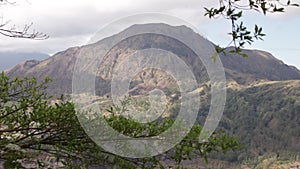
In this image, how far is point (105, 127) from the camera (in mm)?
8008

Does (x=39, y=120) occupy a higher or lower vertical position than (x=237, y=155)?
higher

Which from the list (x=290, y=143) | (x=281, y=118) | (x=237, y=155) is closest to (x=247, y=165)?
(x=237, y=155)

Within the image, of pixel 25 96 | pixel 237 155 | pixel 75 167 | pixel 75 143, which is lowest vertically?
pixel 237 155

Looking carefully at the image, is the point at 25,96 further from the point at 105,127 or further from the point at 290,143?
the point at 290,143

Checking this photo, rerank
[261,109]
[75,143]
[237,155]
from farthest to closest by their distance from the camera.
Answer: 1. [261,109]
2. [237,155]
3. [75,143]

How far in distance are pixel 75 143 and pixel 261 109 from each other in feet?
632

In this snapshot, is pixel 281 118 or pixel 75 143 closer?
pixel 75 143

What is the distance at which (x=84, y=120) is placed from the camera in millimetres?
7922

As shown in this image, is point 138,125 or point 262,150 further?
point 262,150

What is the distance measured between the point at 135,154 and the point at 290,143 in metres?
169

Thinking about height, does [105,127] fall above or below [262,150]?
→ above

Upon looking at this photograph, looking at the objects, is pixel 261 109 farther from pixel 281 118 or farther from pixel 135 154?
pixel 135 154

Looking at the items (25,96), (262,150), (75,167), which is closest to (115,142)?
(75,167)

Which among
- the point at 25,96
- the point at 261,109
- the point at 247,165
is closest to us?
the point at 25,96
